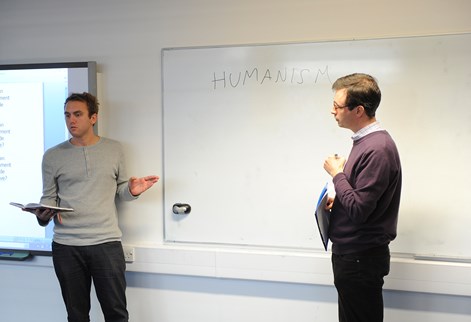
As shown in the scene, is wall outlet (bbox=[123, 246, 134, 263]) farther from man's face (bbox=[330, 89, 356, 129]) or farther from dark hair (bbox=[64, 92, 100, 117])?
man's face (bbox=[330, 89, 356, 129])

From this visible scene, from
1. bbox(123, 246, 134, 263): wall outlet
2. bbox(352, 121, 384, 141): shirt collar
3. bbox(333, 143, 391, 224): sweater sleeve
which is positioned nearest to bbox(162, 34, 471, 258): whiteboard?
bbox(123, 246, 134, 263): wall outlet

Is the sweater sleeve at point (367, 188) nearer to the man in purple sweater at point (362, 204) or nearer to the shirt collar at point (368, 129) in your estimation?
the man in purple sweater at point (362, 204)

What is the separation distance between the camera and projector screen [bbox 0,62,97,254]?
2.29 metres

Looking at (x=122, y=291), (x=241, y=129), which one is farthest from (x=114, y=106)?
(x=122, y=291)

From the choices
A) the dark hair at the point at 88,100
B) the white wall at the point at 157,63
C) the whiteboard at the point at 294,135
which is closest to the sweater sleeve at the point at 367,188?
the whiteboard at the point at 294,135

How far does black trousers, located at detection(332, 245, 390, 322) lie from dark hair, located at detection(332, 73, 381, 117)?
1.89 feet

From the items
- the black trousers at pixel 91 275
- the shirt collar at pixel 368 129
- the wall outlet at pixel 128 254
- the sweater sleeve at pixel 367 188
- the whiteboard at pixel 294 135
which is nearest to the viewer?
the sweater sleeve at pixel 367 188

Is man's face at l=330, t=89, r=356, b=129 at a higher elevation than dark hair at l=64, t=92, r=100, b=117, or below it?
below

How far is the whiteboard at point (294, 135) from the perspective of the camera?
190cm

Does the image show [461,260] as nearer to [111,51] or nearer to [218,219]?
[218,219]

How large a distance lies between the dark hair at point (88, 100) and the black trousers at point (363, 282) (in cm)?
146

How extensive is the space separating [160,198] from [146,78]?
2.29 ft

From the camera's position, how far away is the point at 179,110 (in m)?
2.18

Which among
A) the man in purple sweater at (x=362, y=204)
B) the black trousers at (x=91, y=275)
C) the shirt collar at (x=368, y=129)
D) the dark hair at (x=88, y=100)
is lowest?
the black trousers at (x=91, y=275)
